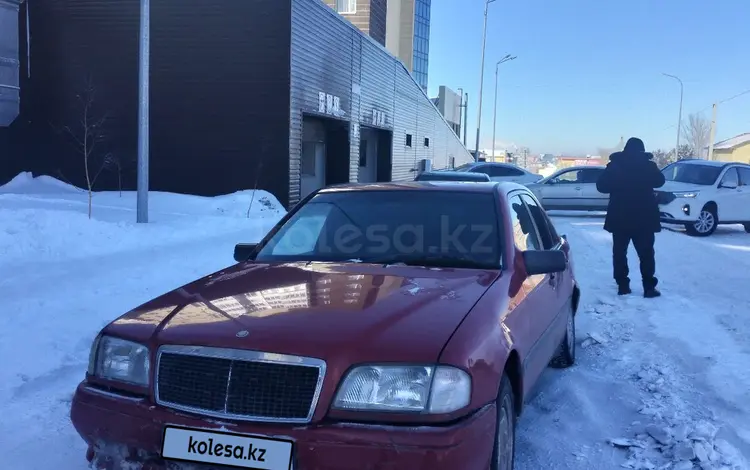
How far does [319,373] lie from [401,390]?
311 mm

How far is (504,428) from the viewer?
2.88 m

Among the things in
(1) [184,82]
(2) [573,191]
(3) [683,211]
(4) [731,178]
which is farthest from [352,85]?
(4) [731,178]

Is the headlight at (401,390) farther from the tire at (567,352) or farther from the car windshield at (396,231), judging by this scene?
the tire at (567,352)

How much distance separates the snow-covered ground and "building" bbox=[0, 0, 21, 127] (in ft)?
19.3

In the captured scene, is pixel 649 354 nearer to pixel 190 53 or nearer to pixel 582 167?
pixel 190 53

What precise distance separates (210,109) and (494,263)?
13.2 meters

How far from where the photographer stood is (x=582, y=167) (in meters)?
20.1

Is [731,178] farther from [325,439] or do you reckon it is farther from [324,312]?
[325,439]

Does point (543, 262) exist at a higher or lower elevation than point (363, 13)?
lower

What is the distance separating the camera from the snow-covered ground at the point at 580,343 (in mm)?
3629

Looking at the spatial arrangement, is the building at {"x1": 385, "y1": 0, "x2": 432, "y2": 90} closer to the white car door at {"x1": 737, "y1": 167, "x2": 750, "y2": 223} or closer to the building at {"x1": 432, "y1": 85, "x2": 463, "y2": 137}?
the building at {"x1": 432, "y1": 85, "x2": 463, "y2": 137}

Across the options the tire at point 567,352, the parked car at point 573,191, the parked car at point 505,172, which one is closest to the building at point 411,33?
the parked car at point 505,172

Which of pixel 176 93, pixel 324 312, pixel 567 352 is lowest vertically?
pixel 567 352

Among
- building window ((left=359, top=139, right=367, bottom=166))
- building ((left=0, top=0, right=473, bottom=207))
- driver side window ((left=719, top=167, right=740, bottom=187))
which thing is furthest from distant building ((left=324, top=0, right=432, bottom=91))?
driver side window ((left=719, top=167, right=740, bottom=187))
